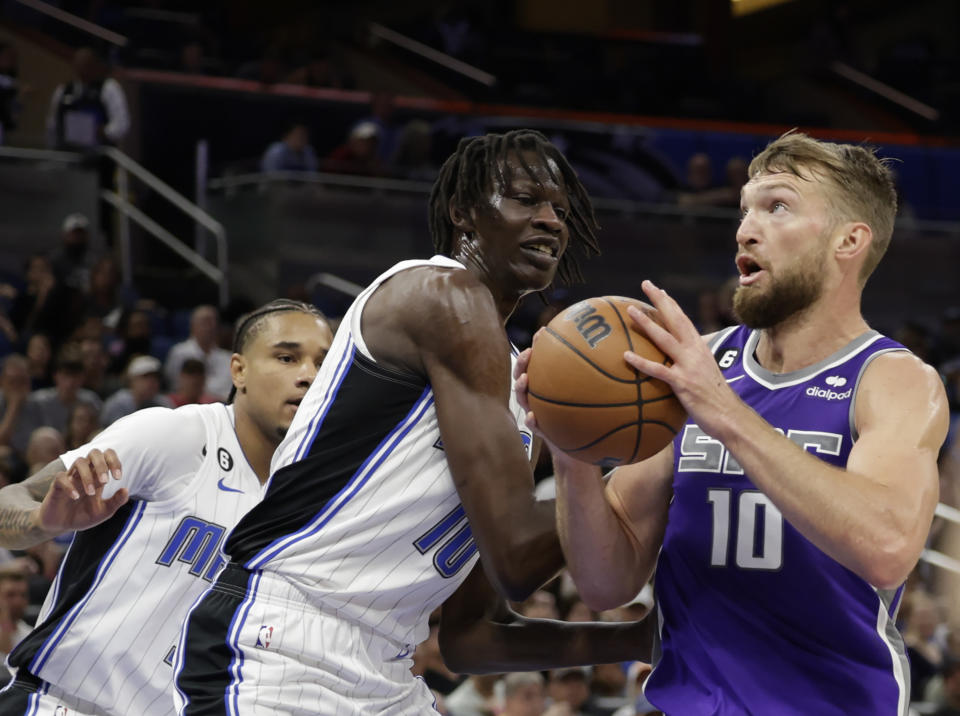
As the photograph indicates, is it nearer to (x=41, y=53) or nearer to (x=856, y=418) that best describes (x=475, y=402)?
(x=856, y=418)

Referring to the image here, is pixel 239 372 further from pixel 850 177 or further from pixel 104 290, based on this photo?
pixel 104 290

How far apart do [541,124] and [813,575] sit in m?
11.5

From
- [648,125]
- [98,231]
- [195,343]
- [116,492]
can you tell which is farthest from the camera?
[648,125]

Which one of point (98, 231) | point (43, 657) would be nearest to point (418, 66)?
point (98, 231)

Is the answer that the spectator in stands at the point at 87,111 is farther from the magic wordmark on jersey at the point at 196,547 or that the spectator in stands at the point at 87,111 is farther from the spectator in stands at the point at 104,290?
the magic wordmark on jersey at the point at 196,547

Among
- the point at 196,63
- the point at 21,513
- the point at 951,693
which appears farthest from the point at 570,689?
the point at 196,63

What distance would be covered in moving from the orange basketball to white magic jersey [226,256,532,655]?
0.20m

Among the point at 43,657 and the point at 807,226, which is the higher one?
the point at 807,226

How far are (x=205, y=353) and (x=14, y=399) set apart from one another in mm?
1687

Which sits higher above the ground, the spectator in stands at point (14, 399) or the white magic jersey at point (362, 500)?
the white magic jersey at point (362, 500)

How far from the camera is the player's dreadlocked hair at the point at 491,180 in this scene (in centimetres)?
342

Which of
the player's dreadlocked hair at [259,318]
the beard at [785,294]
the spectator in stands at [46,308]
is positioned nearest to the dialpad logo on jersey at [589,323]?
the beard at [785,294]

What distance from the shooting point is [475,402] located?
9.99 feet

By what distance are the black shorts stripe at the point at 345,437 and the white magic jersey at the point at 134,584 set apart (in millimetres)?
857
